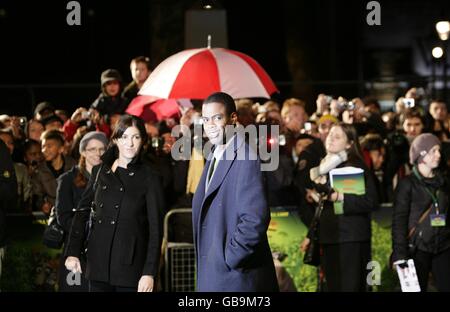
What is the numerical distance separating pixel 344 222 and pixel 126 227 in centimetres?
316

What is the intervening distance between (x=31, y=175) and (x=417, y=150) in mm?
4364

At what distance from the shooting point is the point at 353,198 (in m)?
11.9

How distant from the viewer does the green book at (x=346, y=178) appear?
39.5 ft

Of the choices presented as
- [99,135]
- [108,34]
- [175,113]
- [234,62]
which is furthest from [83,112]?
[108,34]

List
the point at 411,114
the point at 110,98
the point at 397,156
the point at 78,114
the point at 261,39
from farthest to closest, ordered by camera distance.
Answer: the point at 261,39 → the point at 411,114 → the point at 110,98 → the point at 78,114 → the point at 397,156

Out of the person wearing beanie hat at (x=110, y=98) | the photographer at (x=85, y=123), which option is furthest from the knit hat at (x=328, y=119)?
the photographer at (x=85, y=123)

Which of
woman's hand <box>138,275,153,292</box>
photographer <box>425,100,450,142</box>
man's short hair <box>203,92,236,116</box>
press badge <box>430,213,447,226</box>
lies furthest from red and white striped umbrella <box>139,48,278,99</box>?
man's short hair <box>203,92,236,116</box>

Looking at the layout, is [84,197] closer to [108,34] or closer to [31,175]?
[31,175]

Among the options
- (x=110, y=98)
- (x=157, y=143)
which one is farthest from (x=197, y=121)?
(x=110, y=98)

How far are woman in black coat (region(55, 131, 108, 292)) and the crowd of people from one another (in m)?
0.01

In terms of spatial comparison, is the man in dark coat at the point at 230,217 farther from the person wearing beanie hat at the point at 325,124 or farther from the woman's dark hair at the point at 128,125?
the person wearing beanie hat at the point at 325,124

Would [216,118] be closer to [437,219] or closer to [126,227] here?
[126,227]

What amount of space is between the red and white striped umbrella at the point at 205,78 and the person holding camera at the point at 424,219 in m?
2.11

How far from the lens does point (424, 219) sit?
38.3ft
